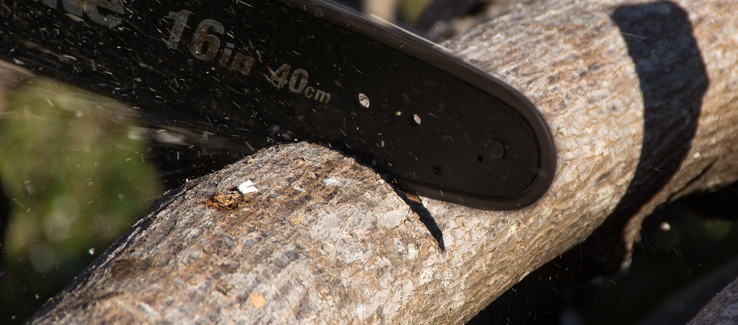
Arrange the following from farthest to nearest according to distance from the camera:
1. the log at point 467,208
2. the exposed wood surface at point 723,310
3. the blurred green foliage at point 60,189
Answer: the blurred green foliage at point 60,189 < the exposed wood surface at point 723,310 < the log at point 467,208

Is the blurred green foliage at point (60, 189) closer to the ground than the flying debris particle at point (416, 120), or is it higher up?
closer to the ground

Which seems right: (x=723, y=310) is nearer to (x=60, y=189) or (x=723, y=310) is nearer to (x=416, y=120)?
(x=416, y=120)

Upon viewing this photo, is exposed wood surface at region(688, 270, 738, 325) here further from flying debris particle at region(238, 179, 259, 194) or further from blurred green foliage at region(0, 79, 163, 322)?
blurred green foliage at region(0, 79, 163, 322)

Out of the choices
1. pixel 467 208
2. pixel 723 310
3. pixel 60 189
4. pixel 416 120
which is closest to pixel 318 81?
pixel 416 120

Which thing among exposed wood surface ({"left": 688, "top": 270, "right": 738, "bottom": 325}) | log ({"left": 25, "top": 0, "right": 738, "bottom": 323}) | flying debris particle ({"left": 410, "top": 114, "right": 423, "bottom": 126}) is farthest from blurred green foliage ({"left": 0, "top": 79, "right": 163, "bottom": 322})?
exposed wood surface ({"left": 688, "top": 270, "right": 738, "bottom": 325})

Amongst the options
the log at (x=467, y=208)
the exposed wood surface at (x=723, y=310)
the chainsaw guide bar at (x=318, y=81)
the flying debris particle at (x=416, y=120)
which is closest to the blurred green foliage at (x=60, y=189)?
the chainsaw guide bar at (x=318, y=81)

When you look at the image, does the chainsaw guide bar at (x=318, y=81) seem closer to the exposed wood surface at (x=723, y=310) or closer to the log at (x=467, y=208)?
the log at (x=467, y=208)
